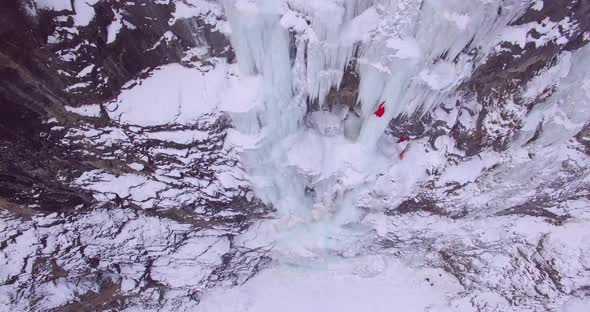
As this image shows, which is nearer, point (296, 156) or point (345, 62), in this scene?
point (345, 62)

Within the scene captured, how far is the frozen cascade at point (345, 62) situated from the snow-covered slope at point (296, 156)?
28 mm

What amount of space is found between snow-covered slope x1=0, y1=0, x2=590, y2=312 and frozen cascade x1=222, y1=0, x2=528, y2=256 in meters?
0.03

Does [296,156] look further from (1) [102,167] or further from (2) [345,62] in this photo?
(1) [102,167]

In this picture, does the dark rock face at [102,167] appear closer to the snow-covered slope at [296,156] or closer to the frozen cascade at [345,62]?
the snow-covered slope at [296,156]

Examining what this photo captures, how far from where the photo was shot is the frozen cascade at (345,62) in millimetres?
4824

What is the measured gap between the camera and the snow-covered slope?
195 inches

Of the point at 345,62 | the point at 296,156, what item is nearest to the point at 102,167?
the point at 296,156

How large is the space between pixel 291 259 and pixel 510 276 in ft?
15.8

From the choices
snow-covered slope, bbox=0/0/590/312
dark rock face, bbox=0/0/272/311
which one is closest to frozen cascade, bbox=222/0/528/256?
snow-covered slope, bbox=0/0/590/312

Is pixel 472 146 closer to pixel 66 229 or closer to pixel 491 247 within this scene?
pixel 491 247

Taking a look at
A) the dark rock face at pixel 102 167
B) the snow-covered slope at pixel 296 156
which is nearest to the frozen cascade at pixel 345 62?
the snow-covered slope at pixel 296 156

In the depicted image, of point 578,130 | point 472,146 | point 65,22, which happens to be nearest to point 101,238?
point 65,22

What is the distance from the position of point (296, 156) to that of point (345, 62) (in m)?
1.88

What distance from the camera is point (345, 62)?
17.6ft
